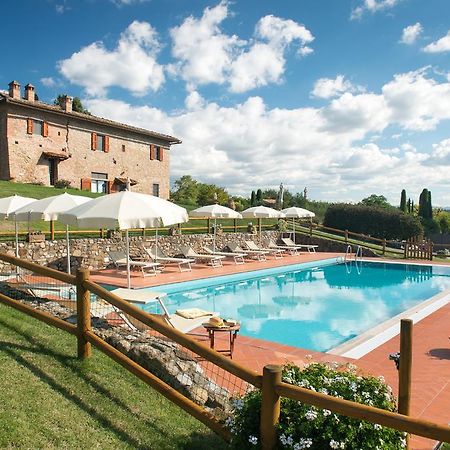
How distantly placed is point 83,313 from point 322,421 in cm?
286

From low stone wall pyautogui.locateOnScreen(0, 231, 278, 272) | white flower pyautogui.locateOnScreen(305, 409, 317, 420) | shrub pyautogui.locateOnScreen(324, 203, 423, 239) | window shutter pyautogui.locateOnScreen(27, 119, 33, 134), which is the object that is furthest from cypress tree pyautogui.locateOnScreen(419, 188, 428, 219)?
white flower pyautogui.locateOnScreen(305, 409, 317, 420)

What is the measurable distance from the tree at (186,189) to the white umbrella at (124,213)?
32.4 meters

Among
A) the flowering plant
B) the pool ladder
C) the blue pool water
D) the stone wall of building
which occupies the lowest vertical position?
the blue pool water

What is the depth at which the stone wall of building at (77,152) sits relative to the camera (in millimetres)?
27156

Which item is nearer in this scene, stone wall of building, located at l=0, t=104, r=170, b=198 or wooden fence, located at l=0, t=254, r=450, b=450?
wooden fence, located at l=0, t=254, r=450, b=450

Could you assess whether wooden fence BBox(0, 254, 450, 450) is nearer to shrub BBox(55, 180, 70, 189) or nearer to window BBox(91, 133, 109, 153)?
shrub BBox(55, 180, 70, 189)

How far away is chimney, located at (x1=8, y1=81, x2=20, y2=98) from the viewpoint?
27.9m

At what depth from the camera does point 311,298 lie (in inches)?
519

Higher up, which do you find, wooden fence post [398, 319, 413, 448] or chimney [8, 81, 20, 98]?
chimney [8, 81, 20, 98]

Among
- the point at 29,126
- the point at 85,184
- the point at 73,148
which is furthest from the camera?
the point at 85,184

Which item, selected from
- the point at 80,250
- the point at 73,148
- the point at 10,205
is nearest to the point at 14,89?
the point at 73,148

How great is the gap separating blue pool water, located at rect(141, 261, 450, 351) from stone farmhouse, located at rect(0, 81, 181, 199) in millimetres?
12350

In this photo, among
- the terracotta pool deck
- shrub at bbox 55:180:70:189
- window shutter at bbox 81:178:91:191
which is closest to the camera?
the terracotta pool deck

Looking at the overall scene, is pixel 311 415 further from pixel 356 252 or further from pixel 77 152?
pixel 77 152
